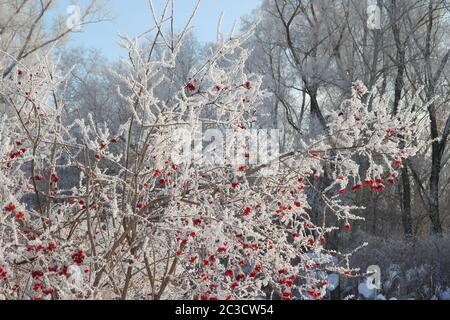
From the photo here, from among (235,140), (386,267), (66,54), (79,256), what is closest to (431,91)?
(386,267)

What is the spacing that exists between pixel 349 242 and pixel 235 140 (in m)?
10.1

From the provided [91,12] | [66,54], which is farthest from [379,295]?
[66,54]

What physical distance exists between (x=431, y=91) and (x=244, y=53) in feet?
34.6

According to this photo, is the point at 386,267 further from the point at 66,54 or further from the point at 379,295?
the point at 66,54

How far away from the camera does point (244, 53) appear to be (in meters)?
2.71

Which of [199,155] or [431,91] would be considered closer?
[199,155]

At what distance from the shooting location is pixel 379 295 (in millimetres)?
8391

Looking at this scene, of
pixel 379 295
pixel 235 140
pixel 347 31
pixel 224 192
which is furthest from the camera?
pixel 347 31
